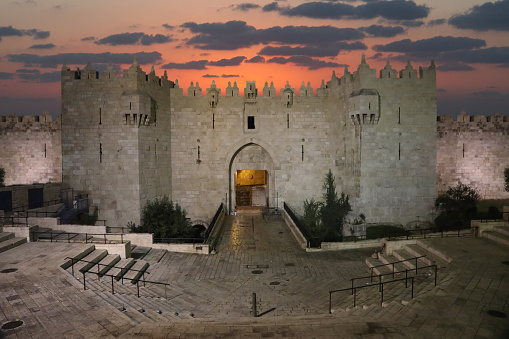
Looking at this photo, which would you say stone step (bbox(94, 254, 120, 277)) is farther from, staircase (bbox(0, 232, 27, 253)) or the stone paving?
staircase (bbox(0, 232, 27, 253))

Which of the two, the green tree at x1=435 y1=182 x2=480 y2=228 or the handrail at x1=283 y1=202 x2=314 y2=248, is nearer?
the handrail at x1=283 y1=202 x2=314 y2=248

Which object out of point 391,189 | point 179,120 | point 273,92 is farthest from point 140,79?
point 391,189

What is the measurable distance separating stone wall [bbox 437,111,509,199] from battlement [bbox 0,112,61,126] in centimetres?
2814

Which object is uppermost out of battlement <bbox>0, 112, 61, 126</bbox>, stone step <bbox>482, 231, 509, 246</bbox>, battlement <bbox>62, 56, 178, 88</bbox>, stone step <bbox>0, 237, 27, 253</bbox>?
battlement <bbox>62, 56, 178, 88</bbox>

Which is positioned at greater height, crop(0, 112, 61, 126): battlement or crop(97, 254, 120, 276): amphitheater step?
crop(0, 112, 61, 126): battlement

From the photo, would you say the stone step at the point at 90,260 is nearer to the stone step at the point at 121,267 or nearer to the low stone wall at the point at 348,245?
the stone step at the point at 121,267

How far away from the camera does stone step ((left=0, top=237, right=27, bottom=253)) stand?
17.1 metres

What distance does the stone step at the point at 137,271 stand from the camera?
53.8 feet

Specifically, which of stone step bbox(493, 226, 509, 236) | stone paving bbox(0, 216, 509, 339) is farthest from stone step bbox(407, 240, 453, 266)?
stone step bbox(493, 226, 509, 236)

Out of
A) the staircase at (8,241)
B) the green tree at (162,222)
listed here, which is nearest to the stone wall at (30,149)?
the green tree at (162,222)

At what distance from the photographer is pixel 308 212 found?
1106 inches

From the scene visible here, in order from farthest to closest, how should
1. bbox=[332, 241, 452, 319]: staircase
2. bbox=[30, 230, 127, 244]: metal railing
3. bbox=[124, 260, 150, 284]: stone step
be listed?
bbox=[30, 230, 127, 244]: metal railing, bbox=[124, 260, 150, 284]: stone step, bbox=[332, 241, 452, 319]: staircase

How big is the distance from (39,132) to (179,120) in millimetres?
10852

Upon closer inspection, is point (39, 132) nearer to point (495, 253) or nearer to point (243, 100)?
point (243, 100)
